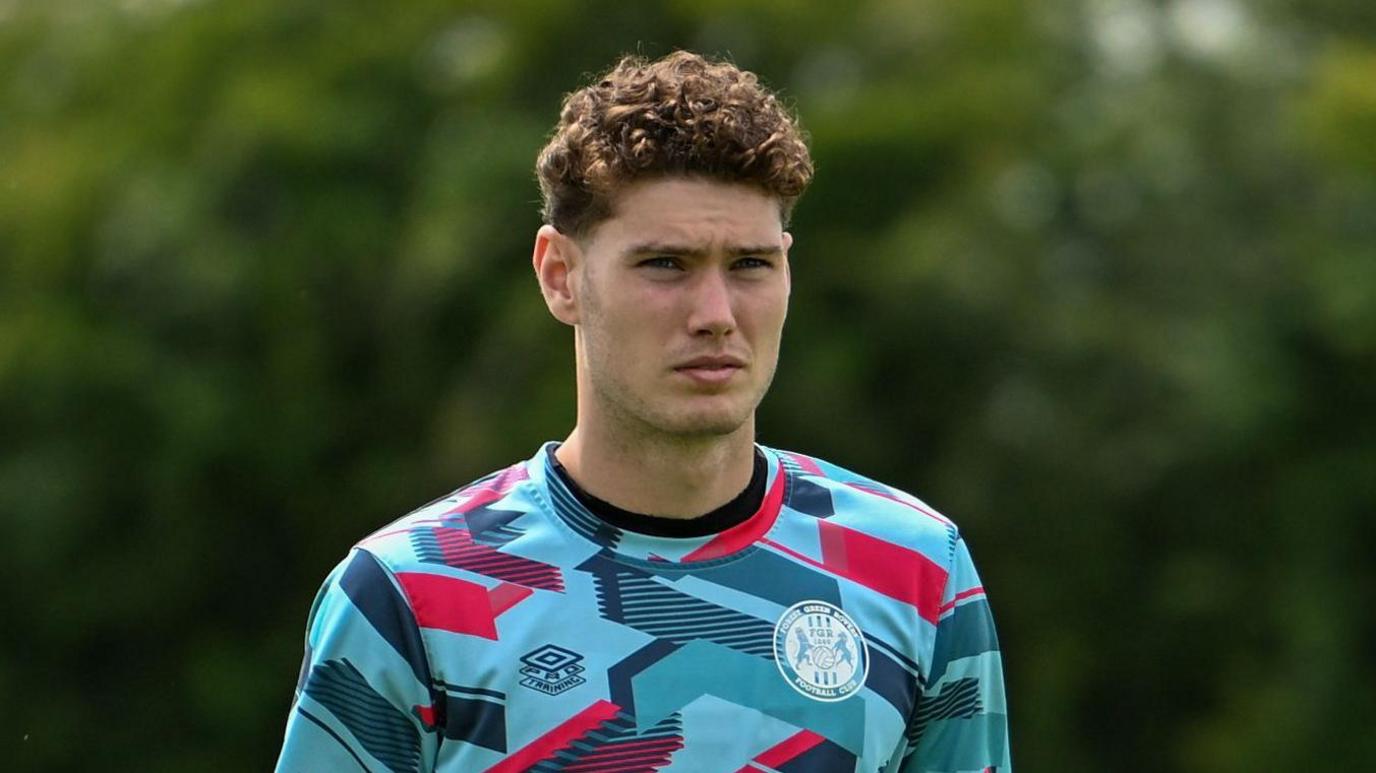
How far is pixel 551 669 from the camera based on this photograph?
9.29 ft

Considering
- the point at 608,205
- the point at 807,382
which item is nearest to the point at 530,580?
the point at 608,205

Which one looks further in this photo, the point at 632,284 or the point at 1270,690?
the point at 1270,690

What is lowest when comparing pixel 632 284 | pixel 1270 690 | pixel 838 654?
pixel 1270 690

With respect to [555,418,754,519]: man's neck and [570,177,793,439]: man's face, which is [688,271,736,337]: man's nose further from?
[555,418,754,519]: man's neck

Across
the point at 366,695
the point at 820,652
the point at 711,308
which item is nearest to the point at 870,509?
the point at 820,652

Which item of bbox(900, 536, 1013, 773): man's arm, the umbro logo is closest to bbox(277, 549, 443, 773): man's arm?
the umbro logo

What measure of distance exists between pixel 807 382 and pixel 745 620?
1286 centimetres

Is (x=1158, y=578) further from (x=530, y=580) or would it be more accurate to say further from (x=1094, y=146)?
Answer: (x=530, y=580)

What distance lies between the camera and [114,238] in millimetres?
17406

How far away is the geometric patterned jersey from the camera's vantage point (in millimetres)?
2803

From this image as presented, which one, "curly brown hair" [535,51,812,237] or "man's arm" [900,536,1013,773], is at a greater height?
"curly brown hair" [535,51,812,237]

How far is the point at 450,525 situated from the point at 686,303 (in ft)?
1.34

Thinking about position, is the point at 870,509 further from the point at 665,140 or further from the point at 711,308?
the point at 665,140

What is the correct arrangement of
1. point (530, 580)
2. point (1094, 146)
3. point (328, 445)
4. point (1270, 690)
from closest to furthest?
1. point (530, 580)
2. point (1270, 690)
3. point (1094, 146)
4. point (328, 445)
